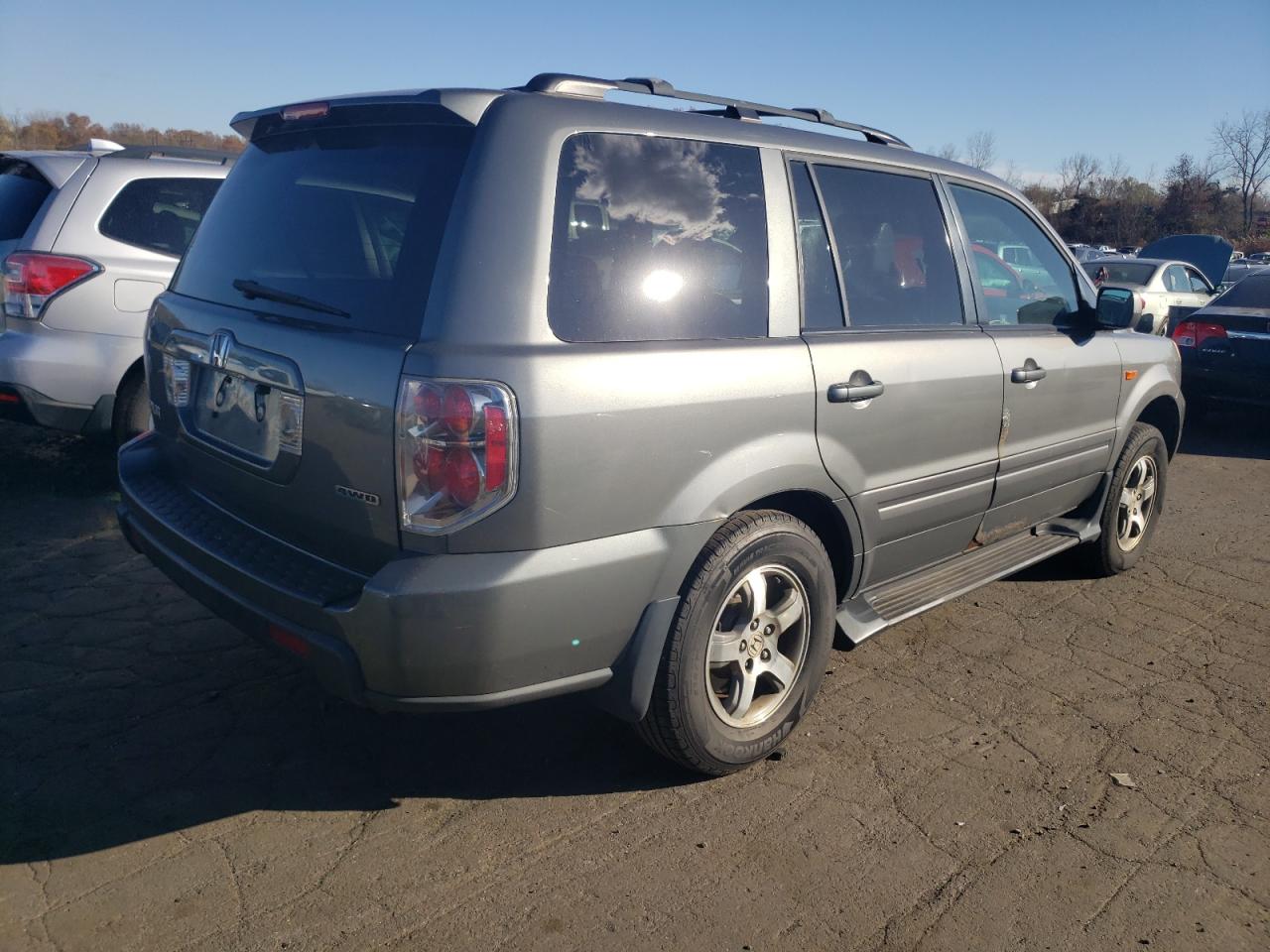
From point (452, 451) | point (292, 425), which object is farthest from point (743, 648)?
point (292, 425)

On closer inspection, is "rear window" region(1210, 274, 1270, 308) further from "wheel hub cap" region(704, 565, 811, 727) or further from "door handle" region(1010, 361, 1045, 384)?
"wheel hub cap" region(704, 565, 811, 727)

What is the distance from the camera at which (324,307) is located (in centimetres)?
278

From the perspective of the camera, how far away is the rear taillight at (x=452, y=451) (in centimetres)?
246

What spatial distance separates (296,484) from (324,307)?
0.47 meters

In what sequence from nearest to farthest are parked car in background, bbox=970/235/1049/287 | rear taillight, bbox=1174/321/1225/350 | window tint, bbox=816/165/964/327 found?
window tint, bbox=816/165/964/327 → parked car in background, bbox=970/235/1049/287 → rear taillight, bbox=1174/321/1225/350

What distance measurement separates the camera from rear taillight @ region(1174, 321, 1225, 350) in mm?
9117

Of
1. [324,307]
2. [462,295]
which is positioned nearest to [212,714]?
[324,307]

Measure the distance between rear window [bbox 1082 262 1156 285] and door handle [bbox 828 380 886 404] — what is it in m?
12.2

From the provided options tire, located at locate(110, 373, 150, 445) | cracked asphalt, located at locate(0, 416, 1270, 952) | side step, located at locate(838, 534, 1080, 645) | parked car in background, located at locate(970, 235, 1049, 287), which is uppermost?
parked car in background, located at locate(970, 235, 1049, 287)

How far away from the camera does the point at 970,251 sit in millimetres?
4156

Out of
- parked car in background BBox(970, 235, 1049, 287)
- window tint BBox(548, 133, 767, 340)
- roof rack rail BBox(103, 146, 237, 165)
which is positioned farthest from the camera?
roof rack rail BBox(103, 146, 237, 165)

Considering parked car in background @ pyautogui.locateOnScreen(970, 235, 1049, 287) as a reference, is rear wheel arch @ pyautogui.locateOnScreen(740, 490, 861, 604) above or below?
below

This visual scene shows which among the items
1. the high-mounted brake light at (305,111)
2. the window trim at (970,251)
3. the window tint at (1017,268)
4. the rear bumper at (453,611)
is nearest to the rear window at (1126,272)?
the window trim at (970,251)

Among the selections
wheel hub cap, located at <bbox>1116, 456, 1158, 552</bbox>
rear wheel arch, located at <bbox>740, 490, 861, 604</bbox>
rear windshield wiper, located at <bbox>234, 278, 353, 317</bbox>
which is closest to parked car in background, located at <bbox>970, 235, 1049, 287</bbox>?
wheel hub cap, located at <bbox>1116, 456, 1158, 552</bbox>
